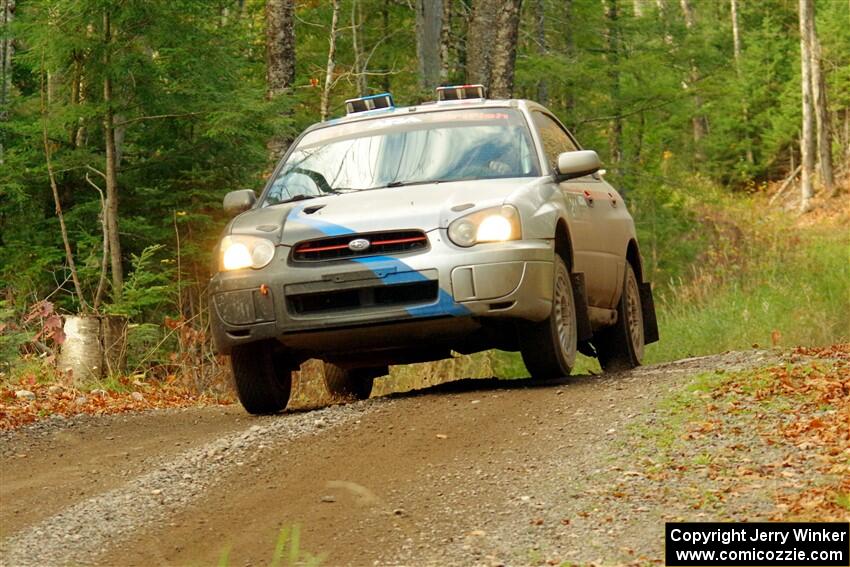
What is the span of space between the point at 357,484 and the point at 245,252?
9.57 feet

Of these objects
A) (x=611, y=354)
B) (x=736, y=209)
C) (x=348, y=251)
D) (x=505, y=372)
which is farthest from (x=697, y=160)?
(x=348, y=251)

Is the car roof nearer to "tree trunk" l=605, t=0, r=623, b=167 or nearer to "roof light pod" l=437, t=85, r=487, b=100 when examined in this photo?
"roof light pod" l=437, t=85, r=487, b=100

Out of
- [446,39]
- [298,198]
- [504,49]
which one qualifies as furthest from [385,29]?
[298,198]

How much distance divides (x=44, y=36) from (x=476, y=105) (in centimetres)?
587

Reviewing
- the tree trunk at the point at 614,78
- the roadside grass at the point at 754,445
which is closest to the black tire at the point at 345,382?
the roadside grass at the point at 754,445

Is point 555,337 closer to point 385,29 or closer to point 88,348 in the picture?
point 88,348

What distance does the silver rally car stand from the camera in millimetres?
8680

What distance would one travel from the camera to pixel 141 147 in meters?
15.9

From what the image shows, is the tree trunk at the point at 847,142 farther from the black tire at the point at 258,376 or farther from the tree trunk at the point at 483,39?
the black tire at the point at 258,376

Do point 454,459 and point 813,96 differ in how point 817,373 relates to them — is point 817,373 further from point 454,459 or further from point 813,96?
point 813,96

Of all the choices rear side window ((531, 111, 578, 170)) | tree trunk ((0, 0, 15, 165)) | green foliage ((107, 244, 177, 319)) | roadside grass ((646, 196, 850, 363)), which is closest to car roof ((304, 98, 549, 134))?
rear side window ((531, 111, 578, 170))

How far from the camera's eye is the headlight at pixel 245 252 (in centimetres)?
891

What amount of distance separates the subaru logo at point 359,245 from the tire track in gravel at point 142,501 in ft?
3.26

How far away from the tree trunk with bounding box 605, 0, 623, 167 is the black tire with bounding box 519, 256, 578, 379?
16.8 metres
